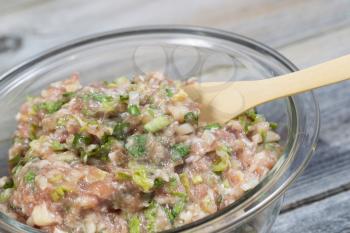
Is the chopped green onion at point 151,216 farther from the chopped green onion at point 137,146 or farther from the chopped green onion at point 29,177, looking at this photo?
the chopped green onion at point 29,177

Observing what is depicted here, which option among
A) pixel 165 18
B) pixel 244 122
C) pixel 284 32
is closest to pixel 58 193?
pixel 244 122

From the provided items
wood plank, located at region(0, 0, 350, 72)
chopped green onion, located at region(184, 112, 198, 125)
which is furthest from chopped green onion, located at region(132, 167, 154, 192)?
wood plank, located at region(0, 0, 350, 72)

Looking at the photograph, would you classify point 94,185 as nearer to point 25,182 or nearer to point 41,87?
point 25,182

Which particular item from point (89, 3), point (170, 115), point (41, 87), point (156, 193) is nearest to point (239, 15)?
point (89, 3)

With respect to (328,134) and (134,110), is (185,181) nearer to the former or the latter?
Answer: (134,110)

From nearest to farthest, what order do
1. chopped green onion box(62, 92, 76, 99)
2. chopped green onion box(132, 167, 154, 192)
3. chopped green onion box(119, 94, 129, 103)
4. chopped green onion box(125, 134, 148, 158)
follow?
chopped green onion box(132, 167, 154, 192), chopped green onion box(125, 134, 148, 158), chopped green onion box(119, 94, 129, 103), chopped green onion box(62, 92, 76, 99)

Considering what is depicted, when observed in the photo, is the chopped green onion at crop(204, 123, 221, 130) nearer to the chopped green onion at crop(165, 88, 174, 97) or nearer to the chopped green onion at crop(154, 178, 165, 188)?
the chopped green onion at crop(165, 88, 174, 97)
